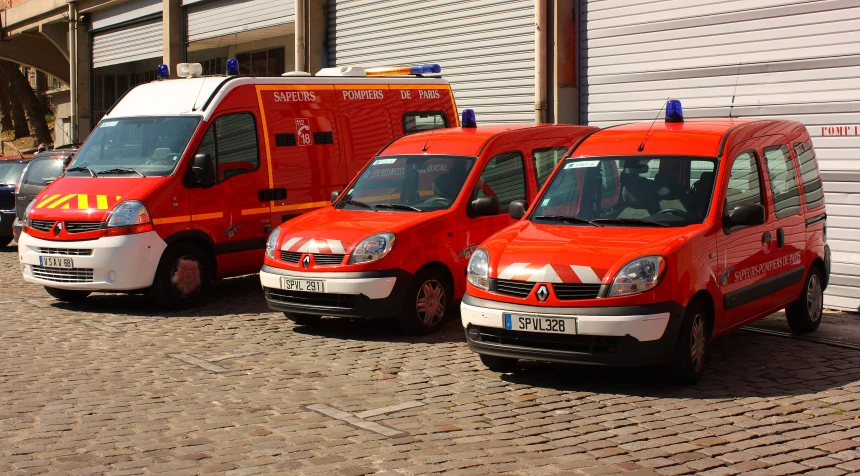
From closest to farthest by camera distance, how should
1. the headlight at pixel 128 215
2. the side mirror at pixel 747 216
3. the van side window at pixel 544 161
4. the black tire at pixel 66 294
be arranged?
1. the side mirror at pixel 747 216
2. the van side window at pixel 544 161
3. the headlight at pixel 128 215
4. the black tire at pixel 66 294

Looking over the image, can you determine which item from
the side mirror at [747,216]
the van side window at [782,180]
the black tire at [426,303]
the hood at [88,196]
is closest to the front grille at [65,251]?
the hood at [88,196]

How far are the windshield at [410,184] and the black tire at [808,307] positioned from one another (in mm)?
3071

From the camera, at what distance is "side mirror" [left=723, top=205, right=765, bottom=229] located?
302 inches

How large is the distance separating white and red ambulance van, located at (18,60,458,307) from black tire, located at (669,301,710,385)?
5.75m

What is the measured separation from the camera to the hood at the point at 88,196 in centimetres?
1102

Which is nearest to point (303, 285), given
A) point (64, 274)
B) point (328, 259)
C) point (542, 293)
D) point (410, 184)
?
point (328, 259)

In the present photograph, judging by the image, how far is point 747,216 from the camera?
7672 millimetres

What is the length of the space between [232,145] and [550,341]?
18.1ft

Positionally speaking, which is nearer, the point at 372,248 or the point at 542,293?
the point at 542,293

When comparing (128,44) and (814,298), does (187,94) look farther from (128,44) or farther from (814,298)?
(128,44)

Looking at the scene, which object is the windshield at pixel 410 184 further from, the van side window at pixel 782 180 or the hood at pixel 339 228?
the van side window at pixel 782 180

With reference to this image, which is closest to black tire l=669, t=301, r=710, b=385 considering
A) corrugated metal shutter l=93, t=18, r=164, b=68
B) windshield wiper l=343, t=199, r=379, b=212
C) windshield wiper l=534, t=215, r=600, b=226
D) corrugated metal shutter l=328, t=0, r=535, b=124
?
windshield wiper l=534, t=215, r=600, b=226

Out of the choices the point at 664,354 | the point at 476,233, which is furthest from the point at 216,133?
the point at 664,354

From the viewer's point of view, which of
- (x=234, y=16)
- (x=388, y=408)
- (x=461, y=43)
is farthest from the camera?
(x=234, y=16)
